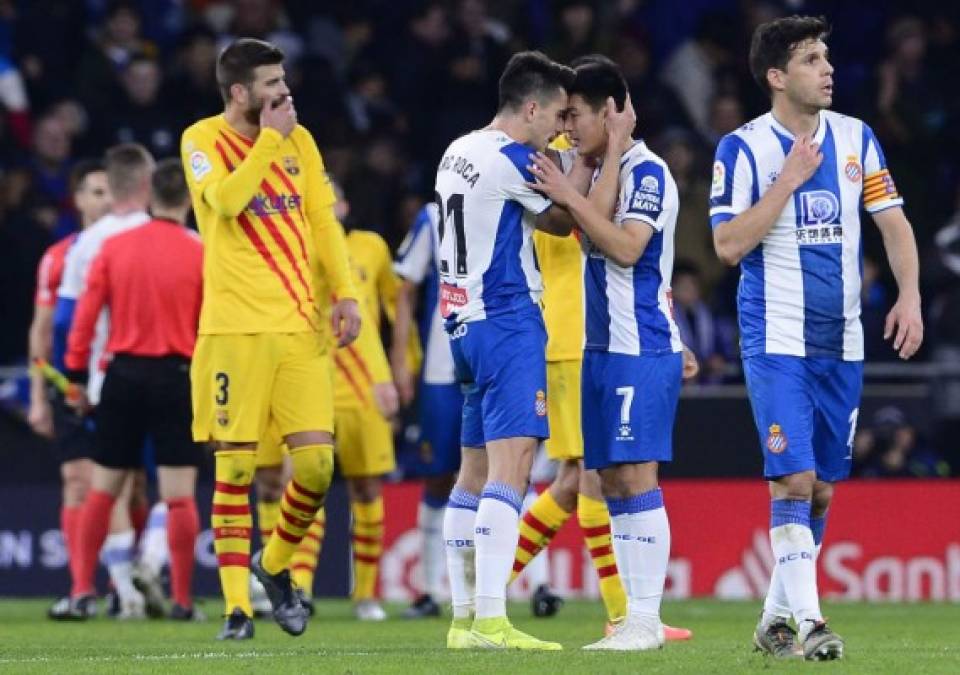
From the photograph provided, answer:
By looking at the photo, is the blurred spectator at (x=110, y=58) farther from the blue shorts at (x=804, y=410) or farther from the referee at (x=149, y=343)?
the blue shorts at (x=804, y=410)

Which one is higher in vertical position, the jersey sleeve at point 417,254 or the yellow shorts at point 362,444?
the jersey sleeve at point 417,254

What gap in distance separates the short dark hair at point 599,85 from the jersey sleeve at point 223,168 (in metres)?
1.35

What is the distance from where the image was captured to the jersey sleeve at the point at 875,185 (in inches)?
346

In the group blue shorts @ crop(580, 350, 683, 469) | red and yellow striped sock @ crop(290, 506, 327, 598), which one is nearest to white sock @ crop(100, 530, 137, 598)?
red and yellow striped sock @ crop(290, 506, 327, 598)

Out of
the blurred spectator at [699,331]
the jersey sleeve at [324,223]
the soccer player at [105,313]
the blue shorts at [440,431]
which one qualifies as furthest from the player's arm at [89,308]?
the blurred spectator at [699,331]

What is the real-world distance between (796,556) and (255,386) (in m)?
2.68

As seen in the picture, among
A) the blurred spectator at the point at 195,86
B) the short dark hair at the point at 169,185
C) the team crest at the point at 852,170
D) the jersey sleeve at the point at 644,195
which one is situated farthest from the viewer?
the blurred spectator at the point at 195,86

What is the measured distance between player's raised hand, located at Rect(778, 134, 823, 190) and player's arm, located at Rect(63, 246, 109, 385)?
4.83 meters

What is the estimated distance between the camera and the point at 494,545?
28.8ft

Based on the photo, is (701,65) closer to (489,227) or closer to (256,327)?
(256,327)

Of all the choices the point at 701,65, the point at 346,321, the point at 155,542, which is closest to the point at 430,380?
the point at 155,542

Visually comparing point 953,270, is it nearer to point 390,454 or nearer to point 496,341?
point 390,454

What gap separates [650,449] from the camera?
29.3ft

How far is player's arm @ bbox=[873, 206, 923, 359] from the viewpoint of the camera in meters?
8.51
